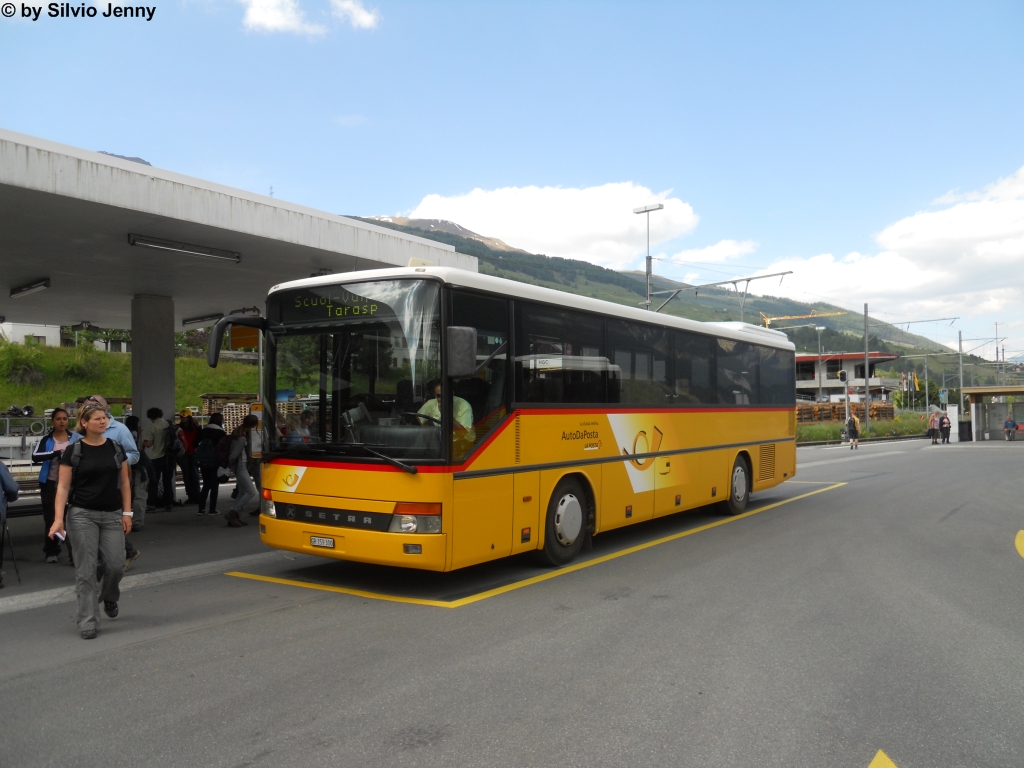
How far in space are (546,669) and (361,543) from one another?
8.47 ft

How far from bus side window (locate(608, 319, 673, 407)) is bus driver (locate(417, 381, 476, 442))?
284cm

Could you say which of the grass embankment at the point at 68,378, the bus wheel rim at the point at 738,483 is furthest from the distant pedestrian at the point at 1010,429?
the grass embankment at the point at 68,378

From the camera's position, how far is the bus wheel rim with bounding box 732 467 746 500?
520 inches

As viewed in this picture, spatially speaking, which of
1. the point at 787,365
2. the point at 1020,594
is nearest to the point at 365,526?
the point at 1020,594

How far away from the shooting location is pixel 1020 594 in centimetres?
766

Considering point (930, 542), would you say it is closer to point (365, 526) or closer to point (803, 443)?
point (365, 526)

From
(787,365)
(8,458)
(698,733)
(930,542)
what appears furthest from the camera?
(8,458)

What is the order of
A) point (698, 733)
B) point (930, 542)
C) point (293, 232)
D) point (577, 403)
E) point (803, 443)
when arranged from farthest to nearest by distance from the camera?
point (803, 443), point (293, 232), point (930, 542), point (577, 403), point (698, 733)

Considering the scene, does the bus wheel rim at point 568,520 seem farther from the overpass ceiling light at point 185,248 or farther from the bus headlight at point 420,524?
the overpass ceiling light at point 185,248

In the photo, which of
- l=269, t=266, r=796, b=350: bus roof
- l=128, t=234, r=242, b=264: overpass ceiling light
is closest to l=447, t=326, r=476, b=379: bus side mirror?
l=269, t=266, r=796, b=350: bus roof

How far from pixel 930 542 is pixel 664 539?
139 inches

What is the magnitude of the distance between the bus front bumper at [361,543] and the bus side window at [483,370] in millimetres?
845

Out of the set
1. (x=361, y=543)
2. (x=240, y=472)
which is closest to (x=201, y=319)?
(x=240, y=472)

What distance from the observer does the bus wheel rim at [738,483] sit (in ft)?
43.3
